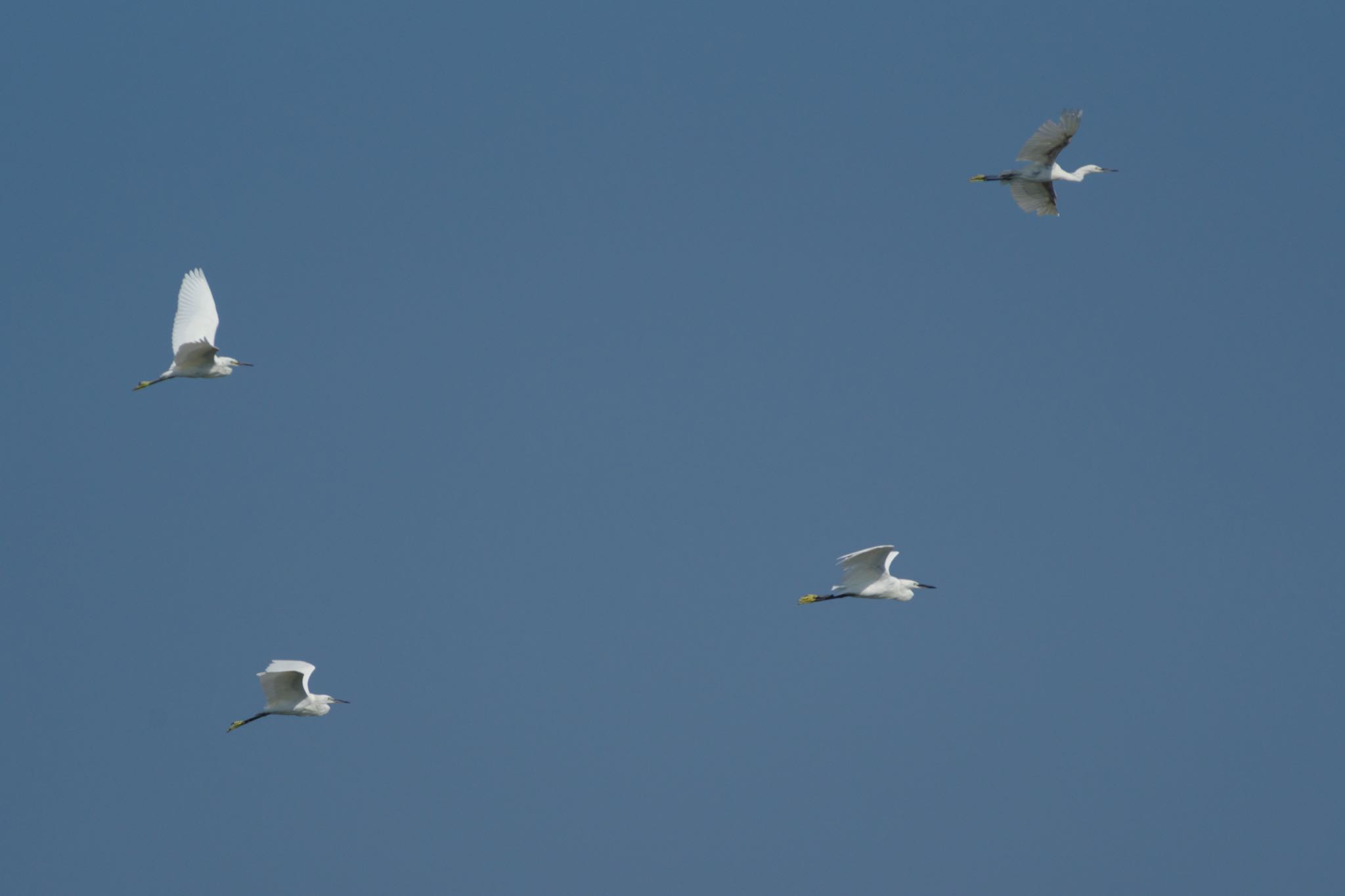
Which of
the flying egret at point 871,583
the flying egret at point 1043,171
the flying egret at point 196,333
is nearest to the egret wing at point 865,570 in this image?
the flying egret at point 871,583

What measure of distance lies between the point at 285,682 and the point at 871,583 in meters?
10.1

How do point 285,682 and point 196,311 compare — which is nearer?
point 285,682

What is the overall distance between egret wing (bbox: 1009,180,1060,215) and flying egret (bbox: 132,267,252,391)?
48.3 ft

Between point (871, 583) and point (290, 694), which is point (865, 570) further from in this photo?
point (290, 694)

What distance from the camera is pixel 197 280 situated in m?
33.1

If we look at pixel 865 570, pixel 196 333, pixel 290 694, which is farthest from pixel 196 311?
pixel 865 570

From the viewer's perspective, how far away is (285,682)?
2927 cm

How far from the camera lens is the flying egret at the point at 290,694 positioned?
93.7ft

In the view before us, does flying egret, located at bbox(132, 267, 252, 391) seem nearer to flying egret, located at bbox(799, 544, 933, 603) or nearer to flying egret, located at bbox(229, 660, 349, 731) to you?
flying egret, located at bbox(229, 660, 349, 731)

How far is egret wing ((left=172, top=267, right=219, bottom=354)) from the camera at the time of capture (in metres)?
32.8

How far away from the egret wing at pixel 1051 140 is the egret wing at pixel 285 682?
15.2 metres

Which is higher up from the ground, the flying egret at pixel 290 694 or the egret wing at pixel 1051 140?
the egret wing at pixel 1051 140

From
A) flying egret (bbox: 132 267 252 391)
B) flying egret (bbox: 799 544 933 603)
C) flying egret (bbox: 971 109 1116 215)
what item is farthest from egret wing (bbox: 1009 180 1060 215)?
flying egret (bbox: 132 267 252 391)

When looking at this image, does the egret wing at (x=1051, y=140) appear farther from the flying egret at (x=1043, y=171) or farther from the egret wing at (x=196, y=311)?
the egret wing at (x=196, y=311)
